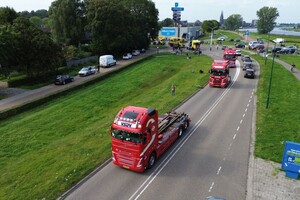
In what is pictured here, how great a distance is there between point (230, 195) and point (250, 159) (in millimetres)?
5048

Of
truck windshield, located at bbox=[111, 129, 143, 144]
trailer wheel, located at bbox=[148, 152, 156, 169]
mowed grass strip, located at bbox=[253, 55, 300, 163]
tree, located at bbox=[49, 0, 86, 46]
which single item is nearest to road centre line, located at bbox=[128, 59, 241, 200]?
trailer wheel, located at bbox=[148, 152, 156, 169]

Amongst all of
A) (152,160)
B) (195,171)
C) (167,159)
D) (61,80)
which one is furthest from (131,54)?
(195,171)

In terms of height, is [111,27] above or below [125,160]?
above

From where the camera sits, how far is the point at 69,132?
28.0m

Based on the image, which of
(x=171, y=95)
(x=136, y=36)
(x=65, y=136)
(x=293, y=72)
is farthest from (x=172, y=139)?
(x=136, y=36)

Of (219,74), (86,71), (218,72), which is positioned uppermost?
(218,72)

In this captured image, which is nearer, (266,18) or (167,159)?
(167,159)

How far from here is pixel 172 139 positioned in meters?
22.0

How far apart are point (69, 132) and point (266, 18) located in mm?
155510

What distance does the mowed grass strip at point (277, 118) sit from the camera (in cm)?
2148

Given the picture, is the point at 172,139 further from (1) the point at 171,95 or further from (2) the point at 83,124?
(1) the point at 171,95

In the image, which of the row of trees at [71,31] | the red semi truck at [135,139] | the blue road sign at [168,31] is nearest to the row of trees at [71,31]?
the row of trees at [71,31]

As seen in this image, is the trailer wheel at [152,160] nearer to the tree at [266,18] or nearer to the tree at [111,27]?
the tree at [111,27]

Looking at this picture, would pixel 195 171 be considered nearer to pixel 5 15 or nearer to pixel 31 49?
pixel 31 49
